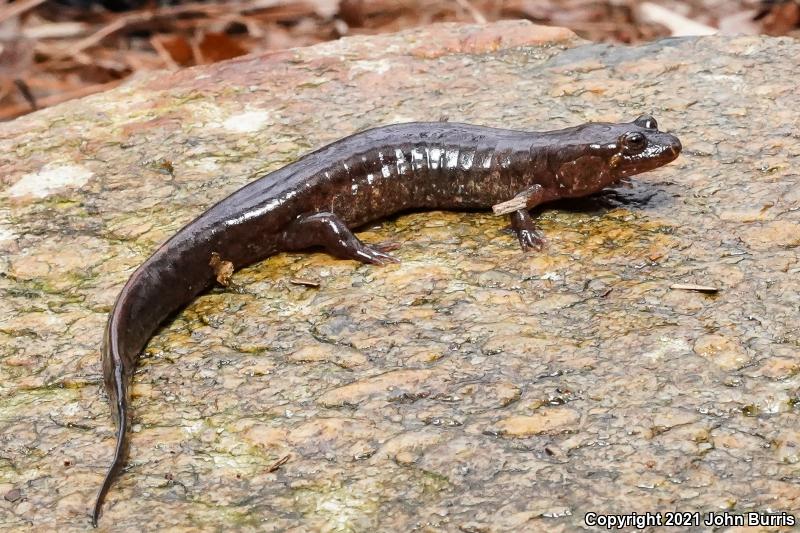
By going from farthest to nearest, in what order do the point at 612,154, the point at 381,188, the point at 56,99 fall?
the point at 56,99, the point at 381,188, the point at 612,154

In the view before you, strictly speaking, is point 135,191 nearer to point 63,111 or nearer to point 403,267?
point 63,111

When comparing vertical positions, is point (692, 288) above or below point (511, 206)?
below

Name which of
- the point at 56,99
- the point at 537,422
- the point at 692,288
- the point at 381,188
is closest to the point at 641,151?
the point at 692,288

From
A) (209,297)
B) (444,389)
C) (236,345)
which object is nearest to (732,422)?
(444,389)

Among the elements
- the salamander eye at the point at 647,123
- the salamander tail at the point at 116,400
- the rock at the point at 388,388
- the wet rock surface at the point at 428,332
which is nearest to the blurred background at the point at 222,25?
the wet rock surface at the point at 428,332

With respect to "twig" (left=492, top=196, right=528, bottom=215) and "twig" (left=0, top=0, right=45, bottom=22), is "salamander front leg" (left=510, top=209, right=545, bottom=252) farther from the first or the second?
"twig" (left=0, top=0, right=45, bottom=22)

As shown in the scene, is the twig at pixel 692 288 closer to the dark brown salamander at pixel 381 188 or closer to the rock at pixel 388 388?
the dark brown salamander at pixel 381 188

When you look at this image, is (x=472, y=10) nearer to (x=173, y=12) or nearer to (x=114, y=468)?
(x=173, y=12)
